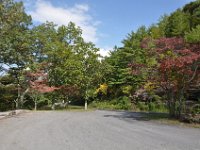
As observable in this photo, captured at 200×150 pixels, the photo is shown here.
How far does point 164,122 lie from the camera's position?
18.7 metres

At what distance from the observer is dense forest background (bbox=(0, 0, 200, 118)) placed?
2053 centimetres

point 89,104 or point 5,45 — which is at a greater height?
point 5,45

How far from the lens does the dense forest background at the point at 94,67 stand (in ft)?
67.4

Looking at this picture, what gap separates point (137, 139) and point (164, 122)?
286 inches

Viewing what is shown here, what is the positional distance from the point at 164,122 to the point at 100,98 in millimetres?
29308

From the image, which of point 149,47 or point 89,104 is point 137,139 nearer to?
point 149,47

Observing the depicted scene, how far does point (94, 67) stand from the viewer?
40844 millimetres

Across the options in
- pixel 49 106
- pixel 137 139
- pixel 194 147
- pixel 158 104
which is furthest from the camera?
pixel 49 106

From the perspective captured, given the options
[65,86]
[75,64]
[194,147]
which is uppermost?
[75,64]

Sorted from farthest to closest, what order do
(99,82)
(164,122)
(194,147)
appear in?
(99,82), (164,122), (194,147)

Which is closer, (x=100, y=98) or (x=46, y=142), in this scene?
(x=46, y=142)

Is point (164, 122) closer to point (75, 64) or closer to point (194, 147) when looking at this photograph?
point (194, 147)

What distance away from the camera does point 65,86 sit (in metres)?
38.5

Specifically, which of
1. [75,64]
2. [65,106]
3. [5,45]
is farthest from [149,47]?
[65,106]
